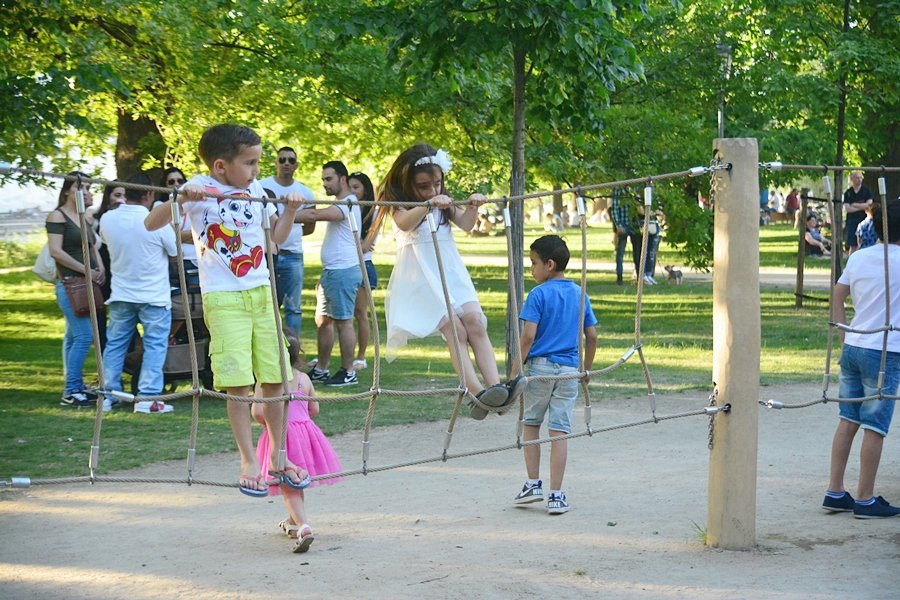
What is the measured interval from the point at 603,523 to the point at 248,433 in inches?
74.9

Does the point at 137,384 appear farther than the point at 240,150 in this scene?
Yes

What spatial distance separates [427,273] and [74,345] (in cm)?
415

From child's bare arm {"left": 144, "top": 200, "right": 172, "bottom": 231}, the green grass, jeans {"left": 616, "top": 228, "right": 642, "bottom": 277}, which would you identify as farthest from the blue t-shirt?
jeans {"left": 616, "top": 228, "right": 642, "bottom": 277}

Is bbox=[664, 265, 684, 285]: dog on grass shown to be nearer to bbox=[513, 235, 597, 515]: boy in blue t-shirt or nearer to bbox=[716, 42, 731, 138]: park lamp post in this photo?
bbox=[716, 42, 731, 138]: park lamp post

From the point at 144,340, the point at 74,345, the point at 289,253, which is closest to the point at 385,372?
the point at 289,253

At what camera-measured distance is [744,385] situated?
5.69m

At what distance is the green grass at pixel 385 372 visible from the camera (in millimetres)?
8039

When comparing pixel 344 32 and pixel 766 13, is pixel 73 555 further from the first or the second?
pixel 766 13

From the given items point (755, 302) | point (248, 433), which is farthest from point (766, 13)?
point (248, 433)

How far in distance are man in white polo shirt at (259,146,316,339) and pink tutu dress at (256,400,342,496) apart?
14.9 feet

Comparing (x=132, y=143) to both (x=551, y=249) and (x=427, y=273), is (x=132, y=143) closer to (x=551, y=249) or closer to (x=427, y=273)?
(x=427, y=273)

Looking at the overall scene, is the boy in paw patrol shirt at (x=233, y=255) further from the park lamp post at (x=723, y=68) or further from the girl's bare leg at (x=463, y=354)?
the park lamp post at (x=723, y=68)

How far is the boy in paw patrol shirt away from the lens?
5328mm

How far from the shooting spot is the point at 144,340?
937cm
